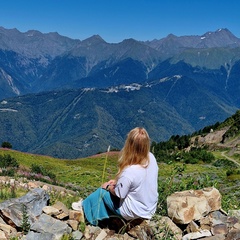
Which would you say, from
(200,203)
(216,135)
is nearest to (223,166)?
(216,135)

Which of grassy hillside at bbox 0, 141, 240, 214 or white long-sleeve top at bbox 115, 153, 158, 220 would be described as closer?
white long-sleeve top at bbox 115, 153, 158, 220

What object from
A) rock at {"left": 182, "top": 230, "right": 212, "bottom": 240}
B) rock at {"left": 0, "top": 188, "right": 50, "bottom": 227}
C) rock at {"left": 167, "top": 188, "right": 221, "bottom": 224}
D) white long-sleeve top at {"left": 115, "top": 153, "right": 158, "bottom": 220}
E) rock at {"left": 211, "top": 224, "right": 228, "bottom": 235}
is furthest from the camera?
rock at {"left": 0, "top": 188, "right": 50, "bottom": 227}

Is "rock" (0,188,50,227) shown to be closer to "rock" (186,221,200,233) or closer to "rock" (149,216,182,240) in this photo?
"rock" (149,216,182,240)

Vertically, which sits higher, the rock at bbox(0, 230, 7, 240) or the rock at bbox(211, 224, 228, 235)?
the rock at bbox(211, 224, 228, 235)

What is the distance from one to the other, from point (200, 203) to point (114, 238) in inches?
73.8

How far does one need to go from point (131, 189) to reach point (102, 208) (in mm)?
703

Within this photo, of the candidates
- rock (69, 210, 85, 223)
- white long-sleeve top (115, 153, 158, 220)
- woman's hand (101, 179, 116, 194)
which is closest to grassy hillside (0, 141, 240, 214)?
woman's hand (101, 179, 116, 194)

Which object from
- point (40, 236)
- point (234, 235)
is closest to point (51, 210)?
point (40, 236)

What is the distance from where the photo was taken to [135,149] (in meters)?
7.84

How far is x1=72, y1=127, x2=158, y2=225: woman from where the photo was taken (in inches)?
304

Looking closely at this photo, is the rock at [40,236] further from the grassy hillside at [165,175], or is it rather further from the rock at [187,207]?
the rock at [187,207]

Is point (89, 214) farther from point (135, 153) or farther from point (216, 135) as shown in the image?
point (216, 135)

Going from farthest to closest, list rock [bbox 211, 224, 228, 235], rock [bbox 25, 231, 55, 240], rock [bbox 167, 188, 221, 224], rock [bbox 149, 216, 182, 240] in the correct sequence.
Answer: rock [bbox 167, 188, 221, 224] < rock [bbox 211, 224, 228, 235] < rock [bbox 149, 216, 182, 240] < rock [bbox 25, 231, 55, 240]

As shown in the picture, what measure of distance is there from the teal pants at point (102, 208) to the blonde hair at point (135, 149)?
1.64ft
